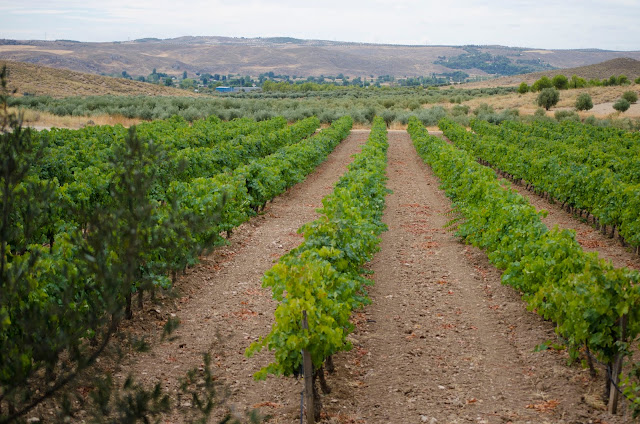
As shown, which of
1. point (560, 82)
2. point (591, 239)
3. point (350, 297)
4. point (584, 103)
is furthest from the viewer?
point (560, 82)

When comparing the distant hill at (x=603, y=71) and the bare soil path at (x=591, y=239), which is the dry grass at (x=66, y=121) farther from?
the distant hill at (x=603, y=71)

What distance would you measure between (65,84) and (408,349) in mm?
72828

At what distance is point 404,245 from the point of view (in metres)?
12.1

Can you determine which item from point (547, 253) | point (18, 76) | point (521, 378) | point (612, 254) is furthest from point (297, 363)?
point (18, 76)

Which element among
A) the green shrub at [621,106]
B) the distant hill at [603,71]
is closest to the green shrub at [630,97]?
the green shrub at [621,106]

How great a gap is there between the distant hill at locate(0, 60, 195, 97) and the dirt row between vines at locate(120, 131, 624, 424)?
59.4 metres

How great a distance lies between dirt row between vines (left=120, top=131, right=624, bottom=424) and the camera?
5875 millimetres

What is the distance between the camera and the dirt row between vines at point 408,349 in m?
5.88

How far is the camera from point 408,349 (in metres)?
7.19

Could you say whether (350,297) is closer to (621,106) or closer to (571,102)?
(621,106)

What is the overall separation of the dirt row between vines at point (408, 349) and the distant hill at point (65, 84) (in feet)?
195

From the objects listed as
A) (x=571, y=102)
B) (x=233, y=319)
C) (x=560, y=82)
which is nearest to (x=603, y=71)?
(x=560, y=82)

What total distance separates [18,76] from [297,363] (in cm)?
7274

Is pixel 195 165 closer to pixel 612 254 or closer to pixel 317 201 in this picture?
pixel 317 201
